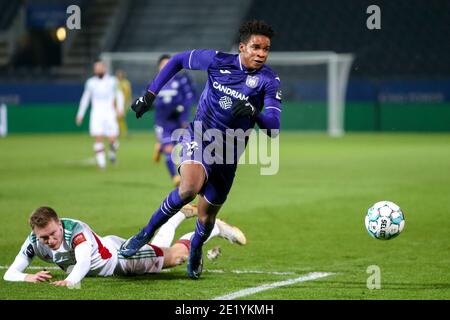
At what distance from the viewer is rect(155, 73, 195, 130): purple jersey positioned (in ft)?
55.0

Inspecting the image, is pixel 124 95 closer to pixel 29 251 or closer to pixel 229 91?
pixel 229 91

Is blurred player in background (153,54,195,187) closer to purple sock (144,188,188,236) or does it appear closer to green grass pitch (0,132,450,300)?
green grass pitch (0,132,450,300)

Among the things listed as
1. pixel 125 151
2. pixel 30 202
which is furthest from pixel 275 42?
pixel 30 202

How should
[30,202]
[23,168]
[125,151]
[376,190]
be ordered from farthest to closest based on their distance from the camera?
[125,151], [23,168], [376,190], [30,202]

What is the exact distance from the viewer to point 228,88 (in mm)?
8109

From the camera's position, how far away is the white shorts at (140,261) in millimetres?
8156

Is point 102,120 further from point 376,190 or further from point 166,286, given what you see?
point 166,286

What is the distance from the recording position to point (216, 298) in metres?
7.25

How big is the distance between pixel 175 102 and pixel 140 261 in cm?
873

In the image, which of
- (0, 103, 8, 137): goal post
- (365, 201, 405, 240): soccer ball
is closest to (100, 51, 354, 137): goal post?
(0, 103, 8, 137): goal post

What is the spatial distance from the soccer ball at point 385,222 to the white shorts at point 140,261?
75.7 inches

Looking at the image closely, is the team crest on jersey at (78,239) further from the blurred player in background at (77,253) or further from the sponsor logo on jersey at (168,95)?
the sponsor logo on jersey at (168,95)

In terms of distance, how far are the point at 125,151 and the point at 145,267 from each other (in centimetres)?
1744

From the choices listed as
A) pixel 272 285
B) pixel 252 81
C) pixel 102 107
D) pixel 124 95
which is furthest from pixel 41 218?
pixel 124 95
